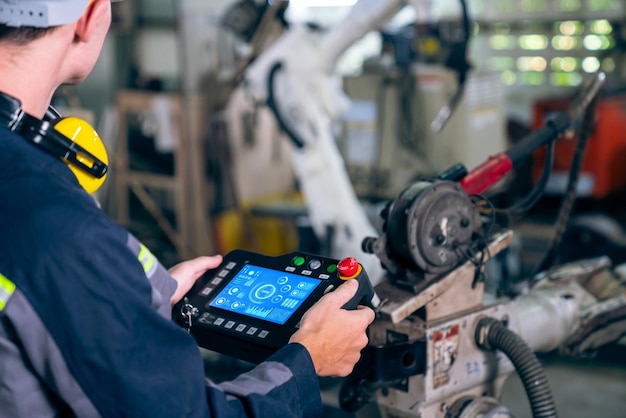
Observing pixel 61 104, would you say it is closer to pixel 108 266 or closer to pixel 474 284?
pixel 474 284

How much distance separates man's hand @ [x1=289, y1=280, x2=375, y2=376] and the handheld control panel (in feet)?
0.07

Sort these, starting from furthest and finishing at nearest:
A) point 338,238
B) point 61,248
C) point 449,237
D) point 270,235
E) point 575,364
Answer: point 270,235 → point 338,238 → point 575,364 → point 449,237 → point 61,248

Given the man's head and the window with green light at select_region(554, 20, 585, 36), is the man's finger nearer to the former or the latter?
the man's head

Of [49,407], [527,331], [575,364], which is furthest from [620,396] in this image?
[49,407]

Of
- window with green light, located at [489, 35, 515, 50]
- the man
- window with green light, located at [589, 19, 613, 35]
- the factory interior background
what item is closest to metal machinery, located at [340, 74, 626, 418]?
the man

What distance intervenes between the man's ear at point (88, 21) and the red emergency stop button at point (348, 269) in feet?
1.53

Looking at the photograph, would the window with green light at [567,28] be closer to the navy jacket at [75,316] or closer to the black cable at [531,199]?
the black cable at [531,199]

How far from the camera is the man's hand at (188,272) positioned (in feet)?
4.24

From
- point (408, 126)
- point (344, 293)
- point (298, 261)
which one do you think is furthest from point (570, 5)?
point (344, 293)

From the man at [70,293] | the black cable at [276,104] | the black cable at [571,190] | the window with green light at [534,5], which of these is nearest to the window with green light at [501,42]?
the window with green light at [534,5]

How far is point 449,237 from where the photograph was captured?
147cm

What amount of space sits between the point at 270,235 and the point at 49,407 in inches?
123

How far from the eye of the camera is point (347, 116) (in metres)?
3.69

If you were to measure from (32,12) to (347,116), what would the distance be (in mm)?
2810
